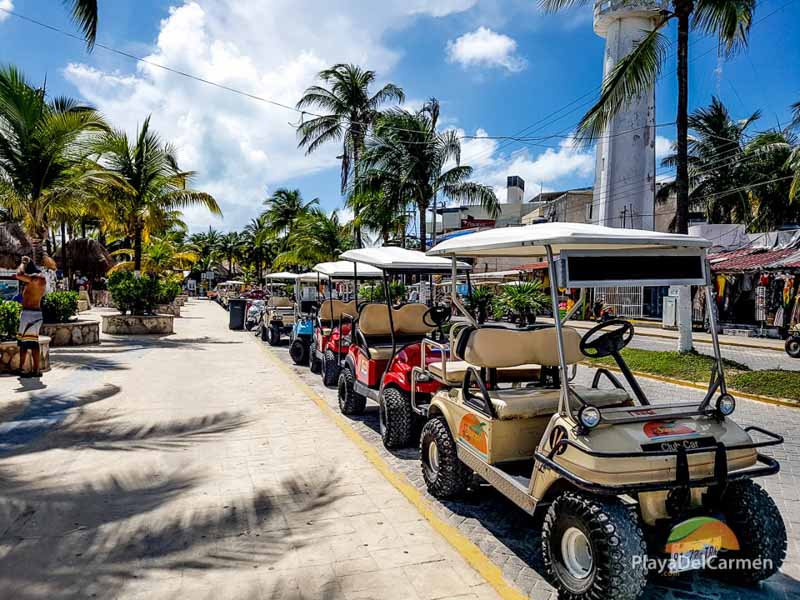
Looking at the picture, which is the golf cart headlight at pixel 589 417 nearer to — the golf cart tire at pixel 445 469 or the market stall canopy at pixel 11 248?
the golf cart tire at pixel 445 469

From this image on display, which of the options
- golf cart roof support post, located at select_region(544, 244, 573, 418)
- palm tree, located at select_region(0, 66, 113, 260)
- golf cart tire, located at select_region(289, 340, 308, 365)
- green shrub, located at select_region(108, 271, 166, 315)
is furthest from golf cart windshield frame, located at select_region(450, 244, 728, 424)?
green shrub, located at select_region(108, 271, 166, 315)

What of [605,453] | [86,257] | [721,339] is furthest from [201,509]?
[86,257]

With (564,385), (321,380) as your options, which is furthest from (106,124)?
(564,385)

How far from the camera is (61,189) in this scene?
45.0 ft

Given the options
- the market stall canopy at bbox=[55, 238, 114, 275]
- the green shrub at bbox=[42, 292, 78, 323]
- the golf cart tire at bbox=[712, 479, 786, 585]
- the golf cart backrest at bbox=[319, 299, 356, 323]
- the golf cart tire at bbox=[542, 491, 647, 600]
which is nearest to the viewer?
the golf cart tire at bbox=[542, 491, 647, 600]

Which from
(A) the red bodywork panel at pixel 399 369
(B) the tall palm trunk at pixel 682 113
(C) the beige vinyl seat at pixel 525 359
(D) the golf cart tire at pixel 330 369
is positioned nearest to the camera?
(C) the beige vinyl seat at pixel 525 359

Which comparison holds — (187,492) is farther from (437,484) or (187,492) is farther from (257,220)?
(257,220)

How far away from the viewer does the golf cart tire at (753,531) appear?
334 cm

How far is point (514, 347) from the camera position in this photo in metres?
4.62

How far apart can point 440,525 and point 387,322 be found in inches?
152

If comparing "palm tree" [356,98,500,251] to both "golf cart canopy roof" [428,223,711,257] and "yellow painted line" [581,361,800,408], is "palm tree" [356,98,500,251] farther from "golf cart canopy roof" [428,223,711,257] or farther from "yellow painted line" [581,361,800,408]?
"golf cart canopy roof" [428,223,711,257]

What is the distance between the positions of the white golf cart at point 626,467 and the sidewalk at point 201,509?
2.29ft

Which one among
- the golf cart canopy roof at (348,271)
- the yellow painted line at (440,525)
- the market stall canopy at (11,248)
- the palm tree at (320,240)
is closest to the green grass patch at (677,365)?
the golf cart canopy roof at (348,271)

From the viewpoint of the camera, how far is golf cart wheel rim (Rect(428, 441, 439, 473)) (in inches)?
191
